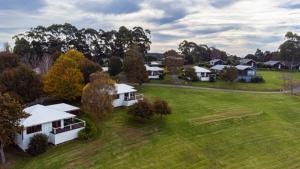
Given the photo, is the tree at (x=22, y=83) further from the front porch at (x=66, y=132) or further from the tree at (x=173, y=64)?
the tree at (x=173, y=64)

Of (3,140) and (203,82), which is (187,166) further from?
(203,82)

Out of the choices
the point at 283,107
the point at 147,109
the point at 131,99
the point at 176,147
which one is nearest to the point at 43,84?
the point at 131,99

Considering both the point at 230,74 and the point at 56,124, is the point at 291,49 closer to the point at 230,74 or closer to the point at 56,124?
the point at 230,74

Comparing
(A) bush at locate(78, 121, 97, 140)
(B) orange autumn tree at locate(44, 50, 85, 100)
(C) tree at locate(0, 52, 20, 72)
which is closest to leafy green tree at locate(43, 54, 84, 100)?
(B) orange autumn tree at locate(44, 50, 85, 100)

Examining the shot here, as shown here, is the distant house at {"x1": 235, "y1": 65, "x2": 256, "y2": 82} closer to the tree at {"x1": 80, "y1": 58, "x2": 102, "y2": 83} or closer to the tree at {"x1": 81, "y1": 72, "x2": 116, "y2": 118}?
the tree at {"x1": 80, "y1": 58, "x2": 102, "y2": 83}

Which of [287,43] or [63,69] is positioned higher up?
[287,43]

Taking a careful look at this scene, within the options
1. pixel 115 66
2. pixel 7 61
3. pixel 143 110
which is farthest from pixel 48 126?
pixel 115 66
